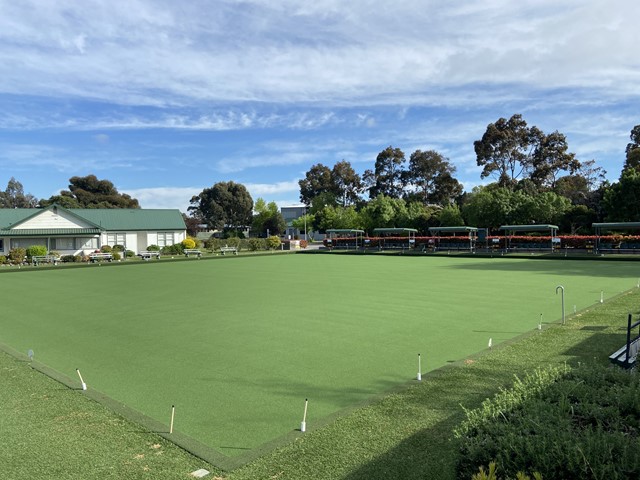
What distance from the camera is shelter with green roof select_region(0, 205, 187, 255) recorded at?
1526 inches

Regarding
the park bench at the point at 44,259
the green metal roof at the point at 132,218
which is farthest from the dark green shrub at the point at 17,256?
the green metal roof at the point at 132,218

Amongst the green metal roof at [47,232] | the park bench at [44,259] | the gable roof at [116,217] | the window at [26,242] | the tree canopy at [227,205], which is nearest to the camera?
the park bench at [44,259]

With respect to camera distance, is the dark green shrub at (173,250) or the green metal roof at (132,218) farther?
the green metal roof at (132,218)

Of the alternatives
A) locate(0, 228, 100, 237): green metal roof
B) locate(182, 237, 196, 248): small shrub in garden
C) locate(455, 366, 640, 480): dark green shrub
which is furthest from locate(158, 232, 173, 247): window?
locate(455, 366, 640, 480): dark green shrub

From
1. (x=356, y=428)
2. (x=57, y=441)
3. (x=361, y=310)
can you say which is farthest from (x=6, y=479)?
(x=361, y=310)

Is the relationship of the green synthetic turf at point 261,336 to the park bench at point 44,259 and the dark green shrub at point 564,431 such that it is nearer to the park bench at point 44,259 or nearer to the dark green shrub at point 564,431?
the dark green shrub at point 564,431

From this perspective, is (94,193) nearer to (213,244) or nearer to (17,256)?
(213,244)

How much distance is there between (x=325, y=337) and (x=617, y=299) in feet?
28.6

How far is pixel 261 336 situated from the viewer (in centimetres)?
916

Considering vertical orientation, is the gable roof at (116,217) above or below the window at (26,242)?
above

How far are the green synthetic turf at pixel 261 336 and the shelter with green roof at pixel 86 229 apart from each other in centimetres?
2485

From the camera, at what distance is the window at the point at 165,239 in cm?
4878

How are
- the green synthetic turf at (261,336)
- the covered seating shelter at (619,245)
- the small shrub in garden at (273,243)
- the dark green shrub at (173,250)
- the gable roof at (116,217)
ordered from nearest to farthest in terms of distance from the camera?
the green synthetic turf at (261,336)
the covered seating shelter at (619,245)
the gable roof at (116,217)
the dark green shrub at (173,250)
the small shrub in garden at (273,243)

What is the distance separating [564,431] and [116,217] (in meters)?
49.4
